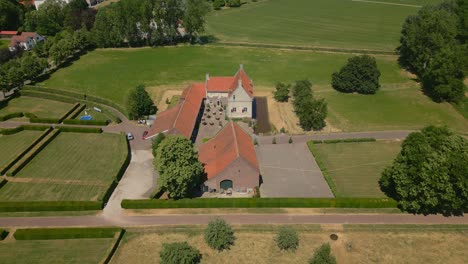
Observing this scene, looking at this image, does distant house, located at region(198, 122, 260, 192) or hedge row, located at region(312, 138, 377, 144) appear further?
hedge row, located at region(312, 138, 377, 144)

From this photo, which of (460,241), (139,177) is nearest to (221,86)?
(139,177)

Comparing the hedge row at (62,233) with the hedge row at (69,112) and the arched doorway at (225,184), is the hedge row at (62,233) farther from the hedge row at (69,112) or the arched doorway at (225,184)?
the hedge row at (69,112)

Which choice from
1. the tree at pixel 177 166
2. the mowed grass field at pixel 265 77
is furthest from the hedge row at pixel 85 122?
the tree at pixel 177 166

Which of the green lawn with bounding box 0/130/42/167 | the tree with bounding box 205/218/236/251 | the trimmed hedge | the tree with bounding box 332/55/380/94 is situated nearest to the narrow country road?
the tree with bounding box 205/218/236/251

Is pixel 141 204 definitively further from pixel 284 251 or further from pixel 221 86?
pixel 221 86

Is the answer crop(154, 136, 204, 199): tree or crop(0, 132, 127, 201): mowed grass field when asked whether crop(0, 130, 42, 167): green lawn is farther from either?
crop(154, 136, 204, 199): tree

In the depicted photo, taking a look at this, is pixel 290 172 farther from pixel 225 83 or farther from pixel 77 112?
pixel 77 112
